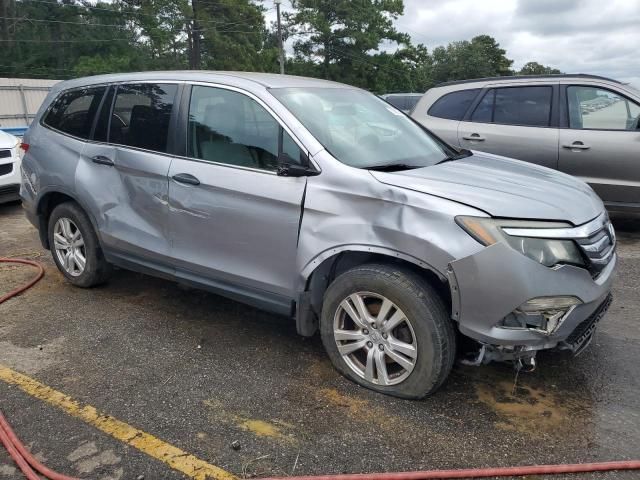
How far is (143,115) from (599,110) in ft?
15.8

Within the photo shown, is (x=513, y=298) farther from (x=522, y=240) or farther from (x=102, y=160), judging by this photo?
(x=102, y=160)

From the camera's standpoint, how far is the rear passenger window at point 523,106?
638 cm

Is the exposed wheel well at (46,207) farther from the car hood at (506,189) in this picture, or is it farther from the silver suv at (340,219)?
the car hood at (506,189)

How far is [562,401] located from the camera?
10.2 feet

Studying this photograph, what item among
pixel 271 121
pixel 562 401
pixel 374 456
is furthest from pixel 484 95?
pixel 374 456

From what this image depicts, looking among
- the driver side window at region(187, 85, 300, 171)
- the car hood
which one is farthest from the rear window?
the driver side window at region(187, 85, 300, 171)

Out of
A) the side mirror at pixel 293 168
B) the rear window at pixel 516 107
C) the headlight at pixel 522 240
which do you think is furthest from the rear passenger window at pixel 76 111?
the rear window at pixel 516 107

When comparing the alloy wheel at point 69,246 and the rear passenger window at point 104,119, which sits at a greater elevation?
the rear passenger window at point 104,119

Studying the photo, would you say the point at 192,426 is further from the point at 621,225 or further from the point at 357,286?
the point at 621,225

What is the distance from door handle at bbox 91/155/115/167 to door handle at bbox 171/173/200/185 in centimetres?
72

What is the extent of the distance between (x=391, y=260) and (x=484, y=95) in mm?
4394

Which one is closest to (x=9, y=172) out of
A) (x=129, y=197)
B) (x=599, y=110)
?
(x=129, y=197)

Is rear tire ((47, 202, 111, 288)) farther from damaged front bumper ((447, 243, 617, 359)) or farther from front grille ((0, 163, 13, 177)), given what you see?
front grille ((0, 163, 13, 177))

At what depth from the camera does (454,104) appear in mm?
6965
